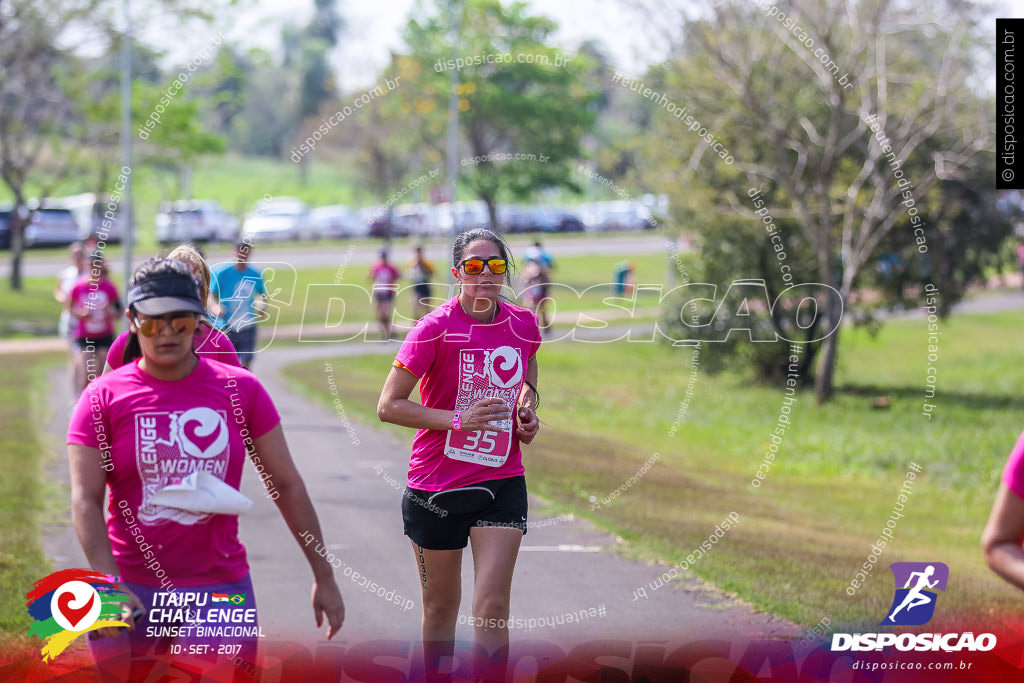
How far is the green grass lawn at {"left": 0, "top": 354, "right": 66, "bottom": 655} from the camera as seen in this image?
6114 millimetres

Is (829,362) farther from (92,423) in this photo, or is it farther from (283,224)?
(283,224)

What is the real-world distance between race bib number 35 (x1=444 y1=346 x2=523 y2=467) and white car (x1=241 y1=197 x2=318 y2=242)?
35811 mm

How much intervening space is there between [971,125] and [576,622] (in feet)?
48.5

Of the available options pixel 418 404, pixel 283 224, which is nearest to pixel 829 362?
pixel 418 404

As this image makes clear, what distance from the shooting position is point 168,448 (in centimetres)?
362

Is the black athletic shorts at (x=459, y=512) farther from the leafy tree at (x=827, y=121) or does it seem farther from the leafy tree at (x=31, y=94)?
the leafy tree at (x=31, y=94)

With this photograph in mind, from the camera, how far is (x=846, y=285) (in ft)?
60.2

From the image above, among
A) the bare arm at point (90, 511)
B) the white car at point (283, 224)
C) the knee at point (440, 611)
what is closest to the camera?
the bare arm at point (90, 511)

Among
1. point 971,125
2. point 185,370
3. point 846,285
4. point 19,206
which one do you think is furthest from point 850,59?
point 19,206

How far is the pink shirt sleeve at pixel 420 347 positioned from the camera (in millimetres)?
4609

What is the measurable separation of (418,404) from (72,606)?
140 cm

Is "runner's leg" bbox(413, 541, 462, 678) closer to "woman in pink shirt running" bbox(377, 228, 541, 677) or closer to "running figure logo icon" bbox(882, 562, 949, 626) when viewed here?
"woman in pink shirt running" bbox(377, 228, 541, 677)

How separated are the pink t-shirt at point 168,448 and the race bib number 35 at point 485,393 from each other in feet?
3.43

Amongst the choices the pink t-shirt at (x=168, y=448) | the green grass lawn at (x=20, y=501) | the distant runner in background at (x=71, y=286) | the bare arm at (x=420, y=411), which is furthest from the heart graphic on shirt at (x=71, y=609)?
the distant runner in background at (x=71, y=286)
